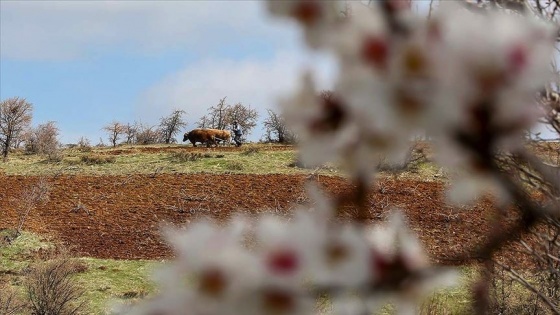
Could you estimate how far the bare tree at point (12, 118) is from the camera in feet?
81.0

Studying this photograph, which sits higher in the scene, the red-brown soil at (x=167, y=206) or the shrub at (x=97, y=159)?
the shrub at (x=97, y=159)

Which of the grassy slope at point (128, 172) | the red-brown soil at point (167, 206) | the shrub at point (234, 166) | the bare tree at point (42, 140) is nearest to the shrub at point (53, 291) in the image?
the grassy slope at point (128, 172)

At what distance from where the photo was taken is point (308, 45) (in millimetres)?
630

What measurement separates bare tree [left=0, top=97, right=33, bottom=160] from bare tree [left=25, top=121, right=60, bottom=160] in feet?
2.81

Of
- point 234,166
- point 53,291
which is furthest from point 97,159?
point 53,291

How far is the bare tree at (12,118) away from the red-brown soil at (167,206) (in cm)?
838

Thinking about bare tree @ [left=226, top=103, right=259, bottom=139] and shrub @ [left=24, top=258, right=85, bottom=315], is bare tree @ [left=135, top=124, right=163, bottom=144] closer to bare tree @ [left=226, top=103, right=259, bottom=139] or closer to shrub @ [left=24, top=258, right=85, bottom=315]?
bare tree @ [left=226, top=103, right=259, bottom=139]

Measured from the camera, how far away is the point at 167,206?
13188mm

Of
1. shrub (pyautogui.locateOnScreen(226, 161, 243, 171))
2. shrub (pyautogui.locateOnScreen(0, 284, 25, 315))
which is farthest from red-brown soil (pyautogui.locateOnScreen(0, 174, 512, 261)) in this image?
shrub (pyautogui.locateOnScreen(0, 284, 25, 315))

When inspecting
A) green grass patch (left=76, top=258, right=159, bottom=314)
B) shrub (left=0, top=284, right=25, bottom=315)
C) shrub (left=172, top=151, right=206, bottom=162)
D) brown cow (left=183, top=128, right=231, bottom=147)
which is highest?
brown cow (left=183, top=128, right=231, bottom=147)

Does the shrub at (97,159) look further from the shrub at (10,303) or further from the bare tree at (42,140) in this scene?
the shrub at (10,303)

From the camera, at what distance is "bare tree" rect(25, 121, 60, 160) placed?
24.5 meters

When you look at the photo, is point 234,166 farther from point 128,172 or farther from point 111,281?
point 111,281

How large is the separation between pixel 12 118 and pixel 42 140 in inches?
59.7
